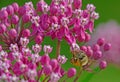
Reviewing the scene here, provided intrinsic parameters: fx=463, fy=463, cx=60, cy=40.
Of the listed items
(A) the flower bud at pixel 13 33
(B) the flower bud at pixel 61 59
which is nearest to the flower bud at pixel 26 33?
(A) the flower bud at pixel 13 33

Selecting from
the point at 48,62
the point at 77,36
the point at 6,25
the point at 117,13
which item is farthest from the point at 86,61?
the point at 117,13

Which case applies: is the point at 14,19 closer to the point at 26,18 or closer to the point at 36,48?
the point at 26,18

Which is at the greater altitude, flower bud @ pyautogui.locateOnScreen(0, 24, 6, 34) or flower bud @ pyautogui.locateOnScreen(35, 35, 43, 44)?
flower bud @ pyautogui.locateOnScreen(0, 24, 6, 34)

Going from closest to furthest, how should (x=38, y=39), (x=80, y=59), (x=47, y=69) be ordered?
(x=47, y=69) → (x=38, y=39) → (x=80, y=59)

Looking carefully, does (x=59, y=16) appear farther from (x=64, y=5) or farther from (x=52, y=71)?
(x=52, y=71)

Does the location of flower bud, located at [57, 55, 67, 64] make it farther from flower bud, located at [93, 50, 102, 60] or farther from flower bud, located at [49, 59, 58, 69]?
flower bud, located at [93, 50, 102, 60]

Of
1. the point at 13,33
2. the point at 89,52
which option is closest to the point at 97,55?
the point at 89,52

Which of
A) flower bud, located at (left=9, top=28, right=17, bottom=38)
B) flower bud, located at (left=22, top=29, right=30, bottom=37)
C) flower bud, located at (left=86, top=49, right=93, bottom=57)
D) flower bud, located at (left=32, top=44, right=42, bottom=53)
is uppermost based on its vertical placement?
flower bud, located at (left=9, top=28, right=17, bottom=38)

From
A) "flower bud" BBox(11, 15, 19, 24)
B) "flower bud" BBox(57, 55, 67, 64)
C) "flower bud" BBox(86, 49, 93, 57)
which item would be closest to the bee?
"flower bud" BBox(86, 49, 93, 57)

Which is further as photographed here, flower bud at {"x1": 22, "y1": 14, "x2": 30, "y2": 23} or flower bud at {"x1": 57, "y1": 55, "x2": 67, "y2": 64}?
flower bud at {"x1": 22, "y1": 14, "x2": 30, "y2": 23}
